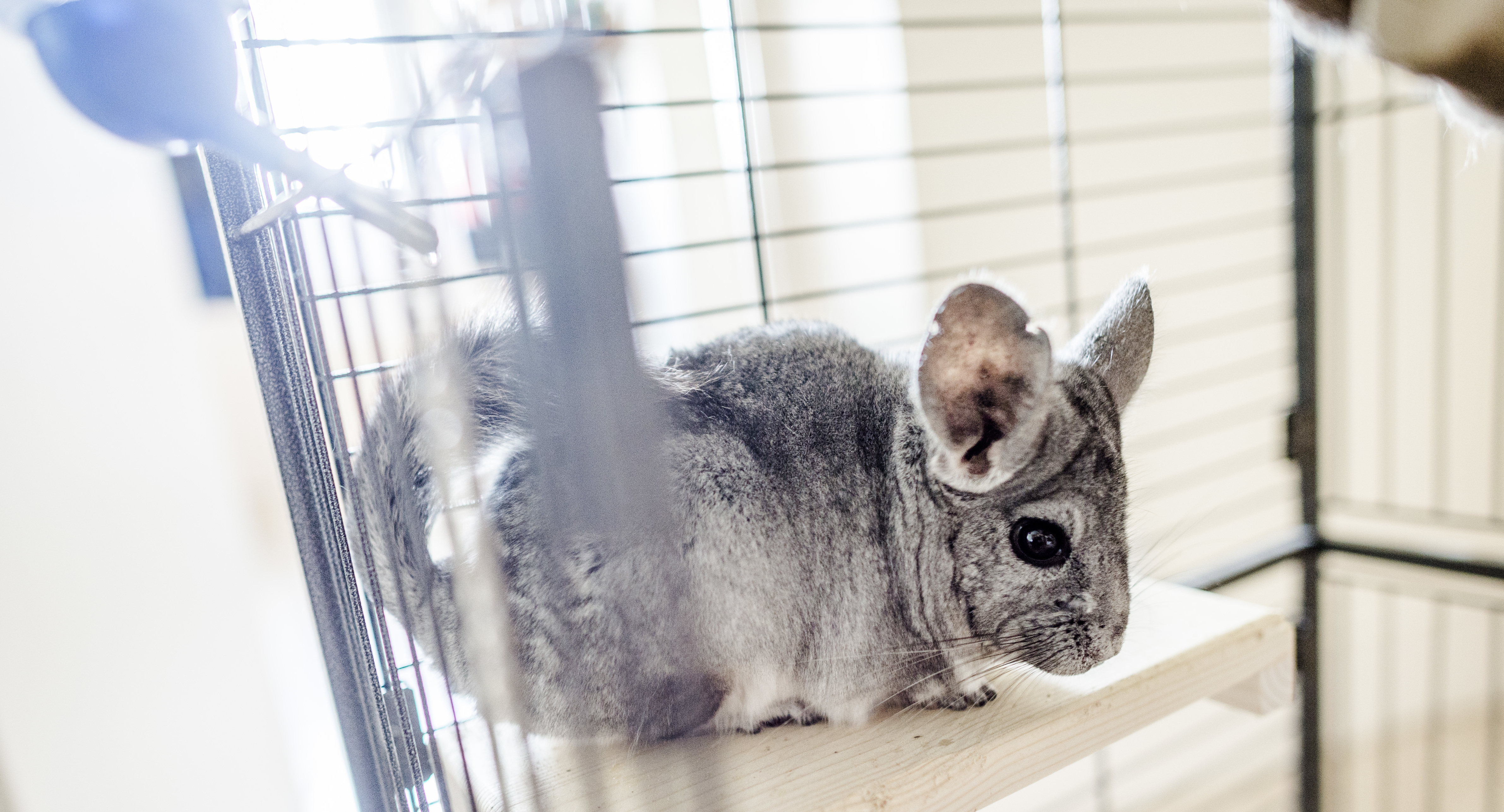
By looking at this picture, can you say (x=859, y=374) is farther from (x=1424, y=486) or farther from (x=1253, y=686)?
(x=1424, y=486)

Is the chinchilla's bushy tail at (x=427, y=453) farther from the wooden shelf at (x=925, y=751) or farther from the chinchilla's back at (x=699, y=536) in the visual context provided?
the wooden shelf at (x=925, y=751)

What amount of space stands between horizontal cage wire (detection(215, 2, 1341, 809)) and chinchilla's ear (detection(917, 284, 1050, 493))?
0.12 meters

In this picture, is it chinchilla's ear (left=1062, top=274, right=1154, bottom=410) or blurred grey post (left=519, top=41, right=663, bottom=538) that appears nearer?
blurred grey post (left=519, top=41, right=663, bottom=538)

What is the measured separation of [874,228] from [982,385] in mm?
1284

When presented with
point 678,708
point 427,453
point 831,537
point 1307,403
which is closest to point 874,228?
point 1307,403

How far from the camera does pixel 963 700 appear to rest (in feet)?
2.51

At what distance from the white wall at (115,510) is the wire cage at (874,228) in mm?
273

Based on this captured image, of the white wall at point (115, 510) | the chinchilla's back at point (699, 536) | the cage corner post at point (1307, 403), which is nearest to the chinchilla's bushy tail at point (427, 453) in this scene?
the chinchilla's back at point (699, 536)

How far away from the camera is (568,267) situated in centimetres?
37

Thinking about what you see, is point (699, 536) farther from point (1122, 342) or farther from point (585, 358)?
point (1122, 342)

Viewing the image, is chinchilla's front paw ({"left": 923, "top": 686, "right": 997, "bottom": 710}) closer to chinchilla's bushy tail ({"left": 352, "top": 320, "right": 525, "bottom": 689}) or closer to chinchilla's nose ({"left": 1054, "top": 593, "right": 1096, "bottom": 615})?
chinchilla's nose ({"left": 1054, "top": 593, "right": 1096, "bottom": 615})

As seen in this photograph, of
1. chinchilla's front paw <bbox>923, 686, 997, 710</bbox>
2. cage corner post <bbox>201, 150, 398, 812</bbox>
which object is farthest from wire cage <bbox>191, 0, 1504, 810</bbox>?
chinchilla's front paw <bbox>923, 686, 997, 710</bbox>

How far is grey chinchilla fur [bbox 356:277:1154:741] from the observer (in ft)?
1.91

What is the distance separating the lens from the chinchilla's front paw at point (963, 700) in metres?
0.76
